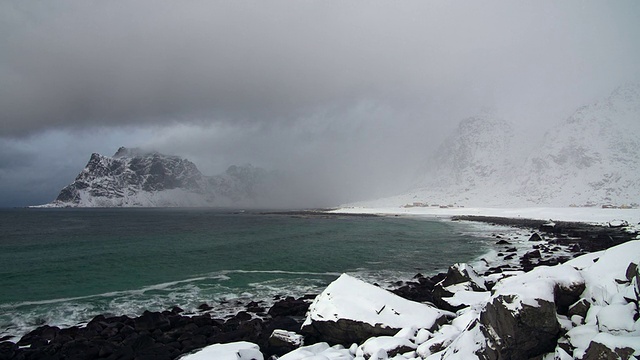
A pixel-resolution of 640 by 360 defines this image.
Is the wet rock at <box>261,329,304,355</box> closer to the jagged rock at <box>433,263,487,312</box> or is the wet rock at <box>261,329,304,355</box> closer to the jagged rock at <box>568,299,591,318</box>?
the jagged rock at <box>433,263,487,312</box>

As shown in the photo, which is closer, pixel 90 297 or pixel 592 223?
pixel 90 297

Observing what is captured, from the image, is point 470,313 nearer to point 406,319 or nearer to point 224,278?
point 406,319

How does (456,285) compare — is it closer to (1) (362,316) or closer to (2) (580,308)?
(1) (362,316)

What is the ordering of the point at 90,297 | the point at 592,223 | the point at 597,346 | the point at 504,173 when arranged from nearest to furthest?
the point at 597,346 → the point at 90,297 → the point at 592,223 → the point at 504,173

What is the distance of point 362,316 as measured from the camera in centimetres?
1167

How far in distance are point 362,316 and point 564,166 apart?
496ft

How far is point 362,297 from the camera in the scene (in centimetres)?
1280

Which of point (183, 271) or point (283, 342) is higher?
point (283, 342)

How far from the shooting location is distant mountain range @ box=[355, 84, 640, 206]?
108 metres

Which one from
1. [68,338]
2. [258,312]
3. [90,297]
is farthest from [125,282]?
[258,312]

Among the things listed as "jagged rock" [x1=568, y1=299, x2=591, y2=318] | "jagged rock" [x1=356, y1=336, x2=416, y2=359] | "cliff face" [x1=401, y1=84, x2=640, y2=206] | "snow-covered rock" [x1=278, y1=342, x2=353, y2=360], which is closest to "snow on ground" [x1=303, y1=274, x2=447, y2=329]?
"snow-covered rock" [x1=278, y1=342, x2=353, y2=360]

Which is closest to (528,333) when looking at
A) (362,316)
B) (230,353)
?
(362,316)

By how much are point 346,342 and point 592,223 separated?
68.5 m

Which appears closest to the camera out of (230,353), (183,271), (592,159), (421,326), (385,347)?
(385,347)
